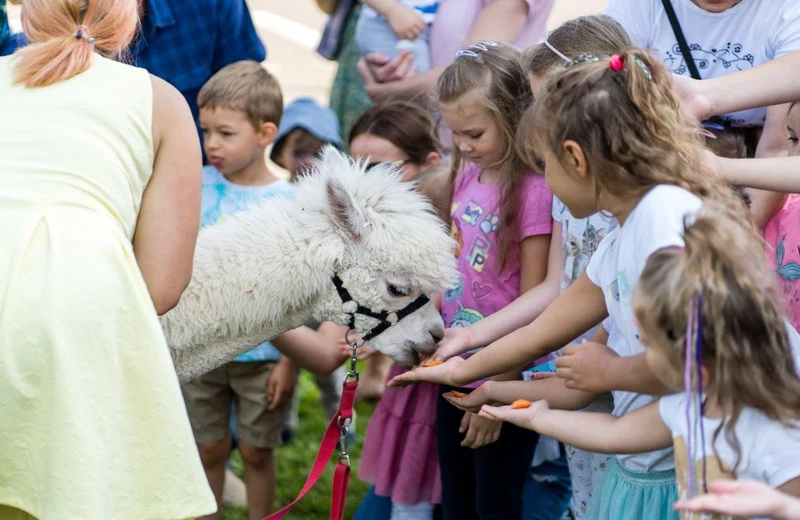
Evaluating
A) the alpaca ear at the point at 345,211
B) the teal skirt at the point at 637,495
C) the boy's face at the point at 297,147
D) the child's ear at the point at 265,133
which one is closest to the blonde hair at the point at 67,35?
the alpaca ear at the point at 345,211

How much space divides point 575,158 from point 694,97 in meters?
0.59

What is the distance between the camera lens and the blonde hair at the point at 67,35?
2.30 meters

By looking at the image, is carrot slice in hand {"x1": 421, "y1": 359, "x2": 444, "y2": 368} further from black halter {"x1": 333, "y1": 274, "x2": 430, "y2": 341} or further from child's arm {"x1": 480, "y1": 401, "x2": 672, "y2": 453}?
child's arm {"x1": 480, "y1": 401, "x2": 672, "y2": 453}

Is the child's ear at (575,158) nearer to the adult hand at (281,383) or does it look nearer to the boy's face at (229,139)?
the adult hand at (281,383)

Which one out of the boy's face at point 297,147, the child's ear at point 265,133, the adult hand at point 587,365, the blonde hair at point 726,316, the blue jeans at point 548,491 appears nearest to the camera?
the blonde hair at point 726,316

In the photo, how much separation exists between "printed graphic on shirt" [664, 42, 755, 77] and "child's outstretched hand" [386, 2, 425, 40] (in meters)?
1.61

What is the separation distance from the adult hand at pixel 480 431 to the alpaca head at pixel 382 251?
10.2 inches

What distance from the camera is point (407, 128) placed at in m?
3.98

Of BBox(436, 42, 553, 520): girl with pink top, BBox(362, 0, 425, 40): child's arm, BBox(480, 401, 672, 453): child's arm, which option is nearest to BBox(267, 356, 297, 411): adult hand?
BBox(436, 42, 553, 520): girl with pink top

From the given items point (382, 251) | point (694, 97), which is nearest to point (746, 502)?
point (694, 97)

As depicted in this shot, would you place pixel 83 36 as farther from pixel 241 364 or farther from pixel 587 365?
pixel 241 364

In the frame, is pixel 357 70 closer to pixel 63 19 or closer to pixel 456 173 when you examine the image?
pixel 456 173

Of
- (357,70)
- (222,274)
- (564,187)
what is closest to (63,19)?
(222,274)

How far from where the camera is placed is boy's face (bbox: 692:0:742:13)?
299 cm
